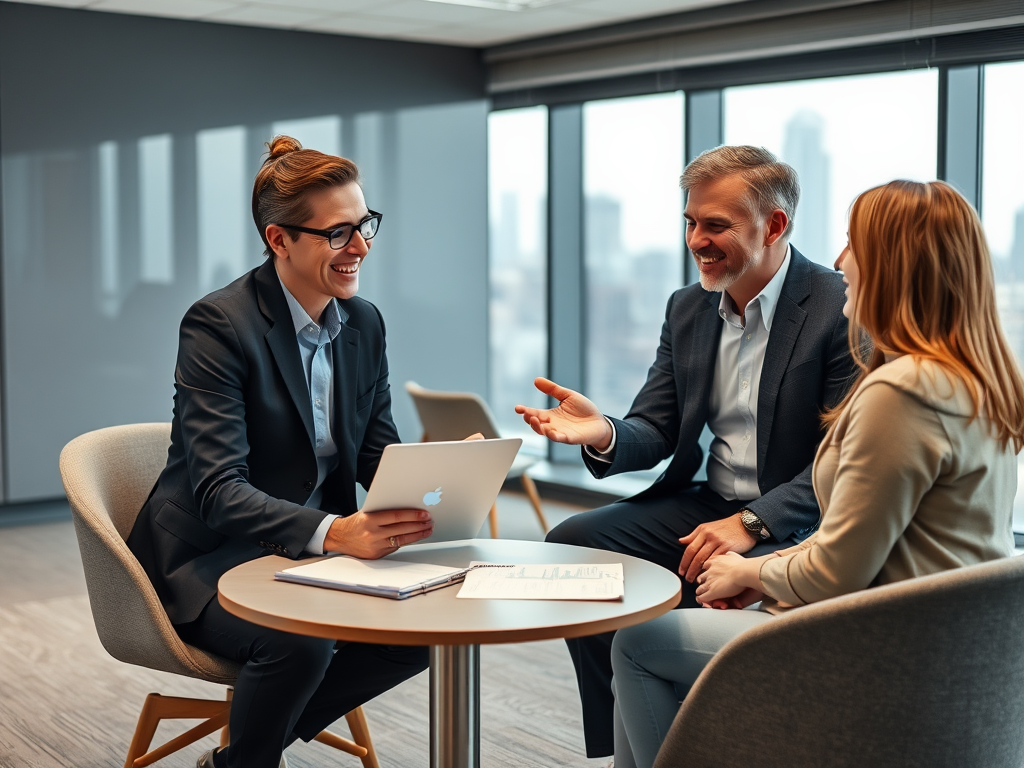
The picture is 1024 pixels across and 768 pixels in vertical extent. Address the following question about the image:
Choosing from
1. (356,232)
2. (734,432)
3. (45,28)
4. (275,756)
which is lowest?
(275,756)

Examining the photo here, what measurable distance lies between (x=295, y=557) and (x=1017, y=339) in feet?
12.6

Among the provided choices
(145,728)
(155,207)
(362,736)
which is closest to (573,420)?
(362,736)

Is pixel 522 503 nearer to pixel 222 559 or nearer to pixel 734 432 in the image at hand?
pixel 734 432

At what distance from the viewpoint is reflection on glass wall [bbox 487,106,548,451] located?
7.12 m

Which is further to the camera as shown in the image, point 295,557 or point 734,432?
point 734,432

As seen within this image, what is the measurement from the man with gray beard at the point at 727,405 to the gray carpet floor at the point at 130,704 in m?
0.58

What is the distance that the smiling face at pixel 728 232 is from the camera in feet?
8.41

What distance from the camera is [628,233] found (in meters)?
6.60

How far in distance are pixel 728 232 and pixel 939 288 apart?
0.93 m

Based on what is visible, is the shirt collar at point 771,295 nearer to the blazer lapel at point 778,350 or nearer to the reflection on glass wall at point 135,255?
the blazer lapel at point 778,350

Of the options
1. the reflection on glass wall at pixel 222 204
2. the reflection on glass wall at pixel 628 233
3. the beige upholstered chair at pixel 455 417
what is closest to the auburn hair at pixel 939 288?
the beige upholstered chair at pixel 455 417

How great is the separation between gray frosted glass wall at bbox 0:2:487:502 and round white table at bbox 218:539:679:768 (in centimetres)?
409

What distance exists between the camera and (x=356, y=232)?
7.73 ft

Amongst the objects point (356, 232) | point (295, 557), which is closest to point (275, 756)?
point (295, 557)
